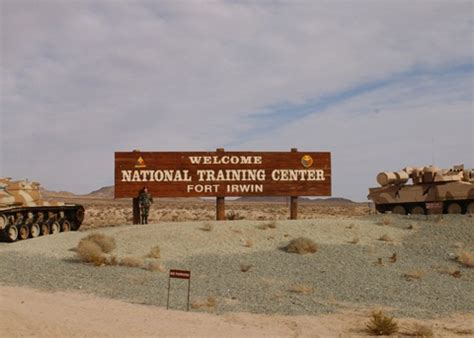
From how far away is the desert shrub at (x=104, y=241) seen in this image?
18.0 meters

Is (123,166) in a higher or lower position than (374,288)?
higher

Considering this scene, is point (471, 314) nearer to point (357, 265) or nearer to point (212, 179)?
point (357, 265)

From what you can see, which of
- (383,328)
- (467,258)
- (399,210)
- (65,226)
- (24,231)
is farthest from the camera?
(65,226)

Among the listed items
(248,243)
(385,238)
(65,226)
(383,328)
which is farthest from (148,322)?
(65,226)

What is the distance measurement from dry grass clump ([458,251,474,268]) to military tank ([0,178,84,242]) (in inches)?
683

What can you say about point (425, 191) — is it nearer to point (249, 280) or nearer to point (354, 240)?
point (354, 240)

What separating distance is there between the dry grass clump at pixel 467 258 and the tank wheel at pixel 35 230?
58.8ft

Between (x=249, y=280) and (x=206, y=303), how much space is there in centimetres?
292

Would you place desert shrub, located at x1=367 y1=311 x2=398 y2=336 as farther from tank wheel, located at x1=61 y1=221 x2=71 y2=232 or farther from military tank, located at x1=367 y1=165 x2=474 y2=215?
tank wheel, located at x1=61 y1=221 x2=71 y2=232

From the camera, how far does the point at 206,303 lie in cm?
1222

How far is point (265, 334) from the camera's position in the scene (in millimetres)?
9805

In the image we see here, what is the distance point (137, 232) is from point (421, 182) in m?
13.8

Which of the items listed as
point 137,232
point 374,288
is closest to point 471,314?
point 374,288

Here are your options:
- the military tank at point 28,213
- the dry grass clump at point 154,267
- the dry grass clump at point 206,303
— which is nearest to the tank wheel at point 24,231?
the military tank at point 28,213
